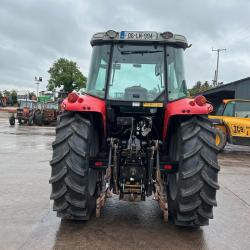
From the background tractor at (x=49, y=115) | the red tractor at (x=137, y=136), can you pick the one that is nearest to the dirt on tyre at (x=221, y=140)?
the red tractor at (x=137, y=136)

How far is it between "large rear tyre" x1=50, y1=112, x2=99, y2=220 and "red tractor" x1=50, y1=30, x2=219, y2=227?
1 cm

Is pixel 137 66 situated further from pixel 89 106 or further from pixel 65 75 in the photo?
pixel 65 75

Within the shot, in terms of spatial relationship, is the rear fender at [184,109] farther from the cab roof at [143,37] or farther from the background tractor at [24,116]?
the background tractor at [24,116]

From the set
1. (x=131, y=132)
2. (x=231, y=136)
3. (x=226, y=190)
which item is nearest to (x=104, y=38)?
(x=131, y=132)

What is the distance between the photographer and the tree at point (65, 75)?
5584cm

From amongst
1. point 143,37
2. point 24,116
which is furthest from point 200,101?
point 24,116

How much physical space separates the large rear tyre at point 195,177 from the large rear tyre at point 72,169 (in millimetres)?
1154

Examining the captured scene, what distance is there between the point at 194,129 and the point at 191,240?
1357mm

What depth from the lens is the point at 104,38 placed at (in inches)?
209

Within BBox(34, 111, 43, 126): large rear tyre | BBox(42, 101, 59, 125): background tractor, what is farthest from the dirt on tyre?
BBox(42, 101, 59, 125): background tractor

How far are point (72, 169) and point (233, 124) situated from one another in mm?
11017

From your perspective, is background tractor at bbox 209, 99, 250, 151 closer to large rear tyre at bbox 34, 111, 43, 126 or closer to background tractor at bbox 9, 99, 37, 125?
large rear tyre at bbox 34, 111, 43, 126

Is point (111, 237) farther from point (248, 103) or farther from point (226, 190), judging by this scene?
point (248, 103)

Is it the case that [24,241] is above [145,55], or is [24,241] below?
below
